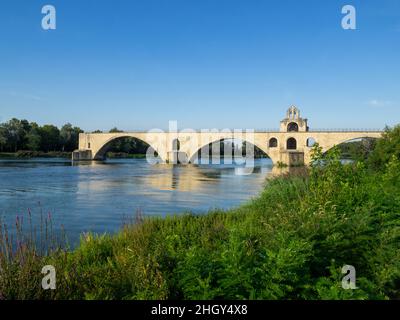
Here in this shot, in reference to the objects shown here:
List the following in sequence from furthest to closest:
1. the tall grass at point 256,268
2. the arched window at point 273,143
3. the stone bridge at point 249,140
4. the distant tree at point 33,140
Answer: the distant tree at point 33,140 < the arched window at point 273,143 < the stone bridge at point 249,140 < the tall grass at point 256,268

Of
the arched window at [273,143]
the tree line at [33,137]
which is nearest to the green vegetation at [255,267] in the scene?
the arched window at [273,143]

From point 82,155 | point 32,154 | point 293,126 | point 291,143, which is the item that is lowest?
point 82,155

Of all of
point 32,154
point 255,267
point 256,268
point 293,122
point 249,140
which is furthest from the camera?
point 32,154

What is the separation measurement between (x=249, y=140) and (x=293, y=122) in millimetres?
Answer: 13505

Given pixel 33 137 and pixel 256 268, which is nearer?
pixel 256 268

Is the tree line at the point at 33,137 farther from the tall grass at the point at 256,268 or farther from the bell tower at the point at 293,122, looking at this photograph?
the tall grass at the point at 256,268

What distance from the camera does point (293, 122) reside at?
93062 millimetres

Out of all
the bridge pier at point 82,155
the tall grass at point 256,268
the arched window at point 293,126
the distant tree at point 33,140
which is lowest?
the tall grass at point 256,268

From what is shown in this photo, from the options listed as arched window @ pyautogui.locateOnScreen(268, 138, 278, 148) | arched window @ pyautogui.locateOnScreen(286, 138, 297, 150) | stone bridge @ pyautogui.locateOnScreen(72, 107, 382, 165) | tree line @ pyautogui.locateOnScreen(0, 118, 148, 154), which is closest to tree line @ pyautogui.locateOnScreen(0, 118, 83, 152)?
tree line @ pyautogui.locateOnScreen(0, 118, 148, 154)

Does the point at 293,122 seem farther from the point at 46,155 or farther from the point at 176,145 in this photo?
the point at 46,155

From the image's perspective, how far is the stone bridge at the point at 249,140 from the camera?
7775cm

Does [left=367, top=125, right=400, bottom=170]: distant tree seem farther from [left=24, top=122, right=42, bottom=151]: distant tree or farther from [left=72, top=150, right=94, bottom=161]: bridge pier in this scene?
[left=24, top=122, right=42, bottom=151]: distant tree

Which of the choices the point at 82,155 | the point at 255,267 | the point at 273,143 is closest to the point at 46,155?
the point at 82,155
